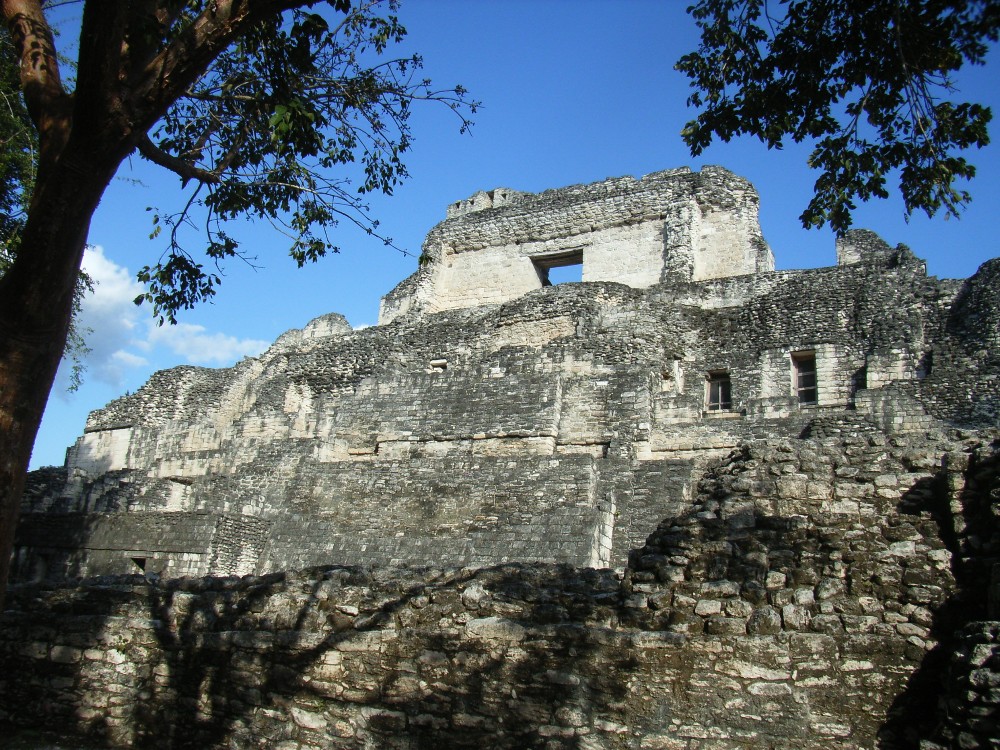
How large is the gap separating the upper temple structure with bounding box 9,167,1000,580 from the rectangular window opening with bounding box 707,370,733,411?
0.06 meters

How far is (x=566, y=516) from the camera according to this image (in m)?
10.8

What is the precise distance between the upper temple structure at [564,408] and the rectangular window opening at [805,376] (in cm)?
4

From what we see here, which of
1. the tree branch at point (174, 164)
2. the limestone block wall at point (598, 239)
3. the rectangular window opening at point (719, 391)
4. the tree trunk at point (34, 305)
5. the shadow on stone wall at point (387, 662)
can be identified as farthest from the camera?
the limestone block wall at point (598, 239)

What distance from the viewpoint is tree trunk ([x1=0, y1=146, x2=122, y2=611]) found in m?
4.54

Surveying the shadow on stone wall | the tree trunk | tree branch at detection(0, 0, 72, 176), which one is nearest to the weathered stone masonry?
the shadow on stone wall

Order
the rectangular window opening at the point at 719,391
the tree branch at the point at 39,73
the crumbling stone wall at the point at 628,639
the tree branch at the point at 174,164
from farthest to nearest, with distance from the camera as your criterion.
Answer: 1. the rectangular window opening at the point at 719,391
2. the tree branch at the point at 174,164
3. the tree branch at the point at 39,73
4. the crumbling stone wall at the point at 628,639

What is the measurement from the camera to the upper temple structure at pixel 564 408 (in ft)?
38.6

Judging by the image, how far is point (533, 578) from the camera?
5691mm

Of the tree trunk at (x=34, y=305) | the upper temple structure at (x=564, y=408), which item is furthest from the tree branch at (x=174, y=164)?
the upper temple structure at (x=564, y=408)

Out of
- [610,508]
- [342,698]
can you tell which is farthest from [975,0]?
[610,508]

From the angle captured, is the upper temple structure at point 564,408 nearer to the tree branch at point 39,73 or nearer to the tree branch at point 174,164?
the tree branch at point 174,164

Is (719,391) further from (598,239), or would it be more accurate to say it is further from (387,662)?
(387,662)

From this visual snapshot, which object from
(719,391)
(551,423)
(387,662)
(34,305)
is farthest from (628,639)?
(719,391)

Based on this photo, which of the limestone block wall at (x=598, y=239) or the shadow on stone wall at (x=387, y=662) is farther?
the limestone block wall at (x=598, y=239)
